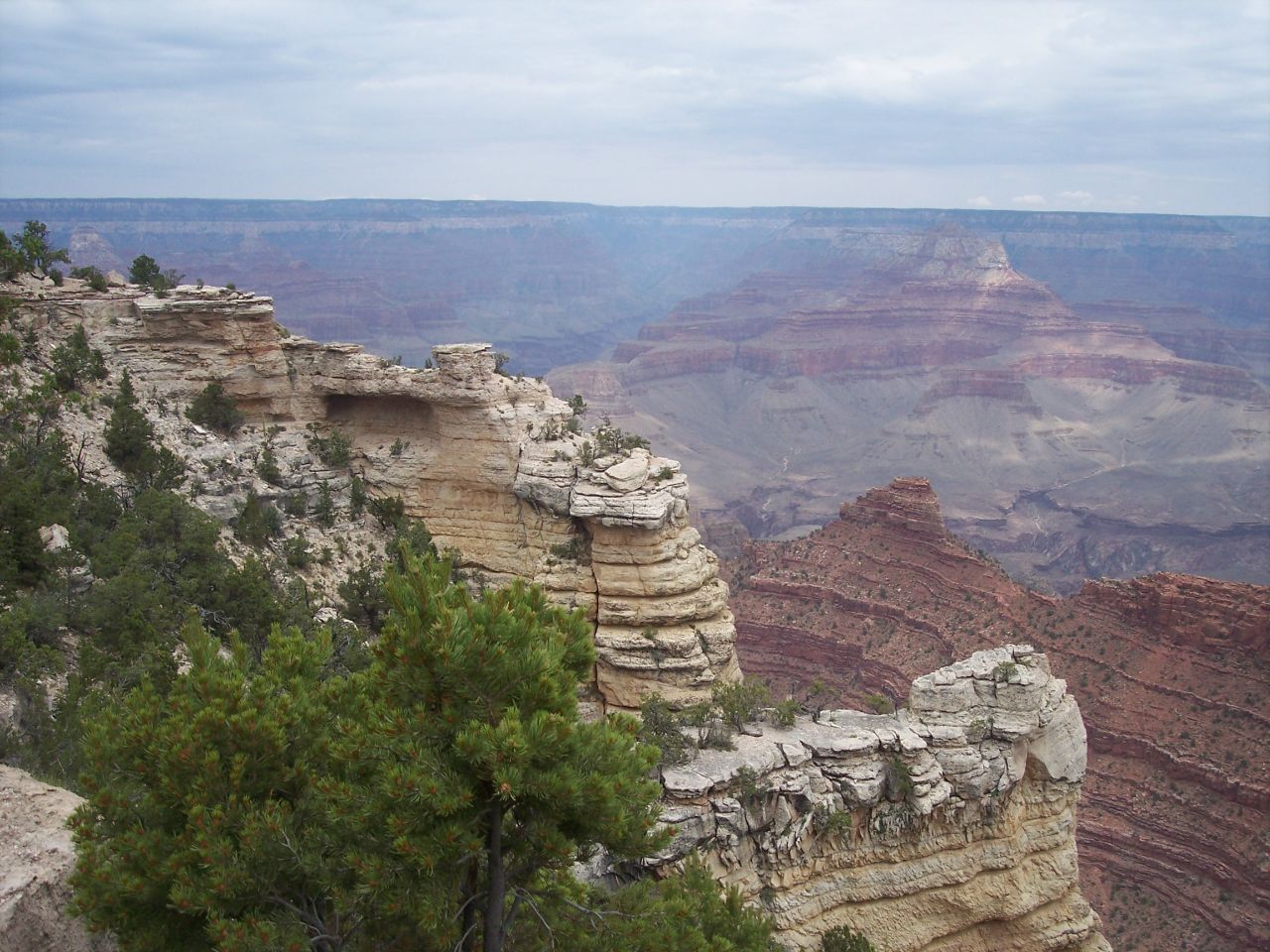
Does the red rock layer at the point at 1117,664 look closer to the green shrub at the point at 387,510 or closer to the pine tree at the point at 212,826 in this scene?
the green shrub at the point at 387,510

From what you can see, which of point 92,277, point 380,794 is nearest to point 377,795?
point 380,794

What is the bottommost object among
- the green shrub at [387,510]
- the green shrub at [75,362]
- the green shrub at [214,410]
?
the green shrub at [387,510]

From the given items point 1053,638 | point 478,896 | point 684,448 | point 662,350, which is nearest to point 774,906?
point 478,896

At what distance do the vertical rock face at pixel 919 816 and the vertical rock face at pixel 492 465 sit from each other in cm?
618

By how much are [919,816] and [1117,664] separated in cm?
2901

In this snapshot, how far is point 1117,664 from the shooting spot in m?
43.6

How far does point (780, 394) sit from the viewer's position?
552 feet

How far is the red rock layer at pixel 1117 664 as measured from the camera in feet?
118

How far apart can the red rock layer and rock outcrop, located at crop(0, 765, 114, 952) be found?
35445 mm

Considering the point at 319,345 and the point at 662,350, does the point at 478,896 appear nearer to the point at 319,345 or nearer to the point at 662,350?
the point at 319,345

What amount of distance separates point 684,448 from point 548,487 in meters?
120

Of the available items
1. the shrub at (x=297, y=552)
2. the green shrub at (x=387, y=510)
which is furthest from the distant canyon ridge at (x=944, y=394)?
the shrub at (x=297, y=552)

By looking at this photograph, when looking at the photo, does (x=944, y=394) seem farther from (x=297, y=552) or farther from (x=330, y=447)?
(x=297, y=552)

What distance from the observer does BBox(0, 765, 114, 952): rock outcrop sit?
11359 mm
